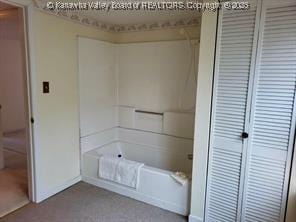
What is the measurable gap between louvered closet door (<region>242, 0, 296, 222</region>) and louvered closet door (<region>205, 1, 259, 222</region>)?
0.25 ft

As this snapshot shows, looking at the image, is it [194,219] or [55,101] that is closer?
[194,219]

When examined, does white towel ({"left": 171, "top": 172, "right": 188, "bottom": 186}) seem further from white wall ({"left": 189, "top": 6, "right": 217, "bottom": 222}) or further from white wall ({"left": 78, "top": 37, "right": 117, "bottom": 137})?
white wall ({"left": 78, "top": 37, "right": 117, "bottom": 137})

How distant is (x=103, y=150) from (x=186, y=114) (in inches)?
49.3

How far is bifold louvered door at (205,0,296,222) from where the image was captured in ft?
5.54

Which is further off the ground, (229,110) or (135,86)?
(135,86)

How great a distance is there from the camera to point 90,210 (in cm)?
240

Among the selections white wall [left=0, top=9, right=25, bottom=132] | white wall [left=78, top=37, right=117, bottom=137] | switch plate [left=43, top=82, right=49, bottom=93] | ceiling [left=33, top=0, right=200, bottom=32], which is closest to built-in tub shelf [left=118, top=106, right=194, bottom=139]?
white wall [left=78, top=37, right=117, bottom=137]

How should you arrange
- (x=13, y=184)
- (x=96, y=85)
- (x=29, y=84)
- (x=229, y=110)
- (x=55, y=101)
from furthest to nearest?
(x=96, y=85), (x=13, y=184), (x=55, y=101), (x=29, y=84), (x=229, y=110)

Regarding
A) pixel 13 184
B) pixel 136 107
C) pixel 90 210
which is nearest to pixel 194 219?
pixel 90 210

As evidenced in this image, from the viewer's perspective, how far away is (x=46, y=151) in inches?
99.6

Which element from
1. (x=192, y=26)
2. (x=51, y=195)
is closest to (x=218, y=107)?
(x=192, y=26)

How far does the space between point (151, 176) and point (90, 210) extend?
28.1 inches

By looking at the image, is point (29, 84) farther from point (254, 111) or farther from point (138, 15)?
point (254, 111)

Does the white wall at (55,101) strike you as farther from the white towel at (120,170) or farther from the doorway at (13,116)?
the white towel at (120,170)
